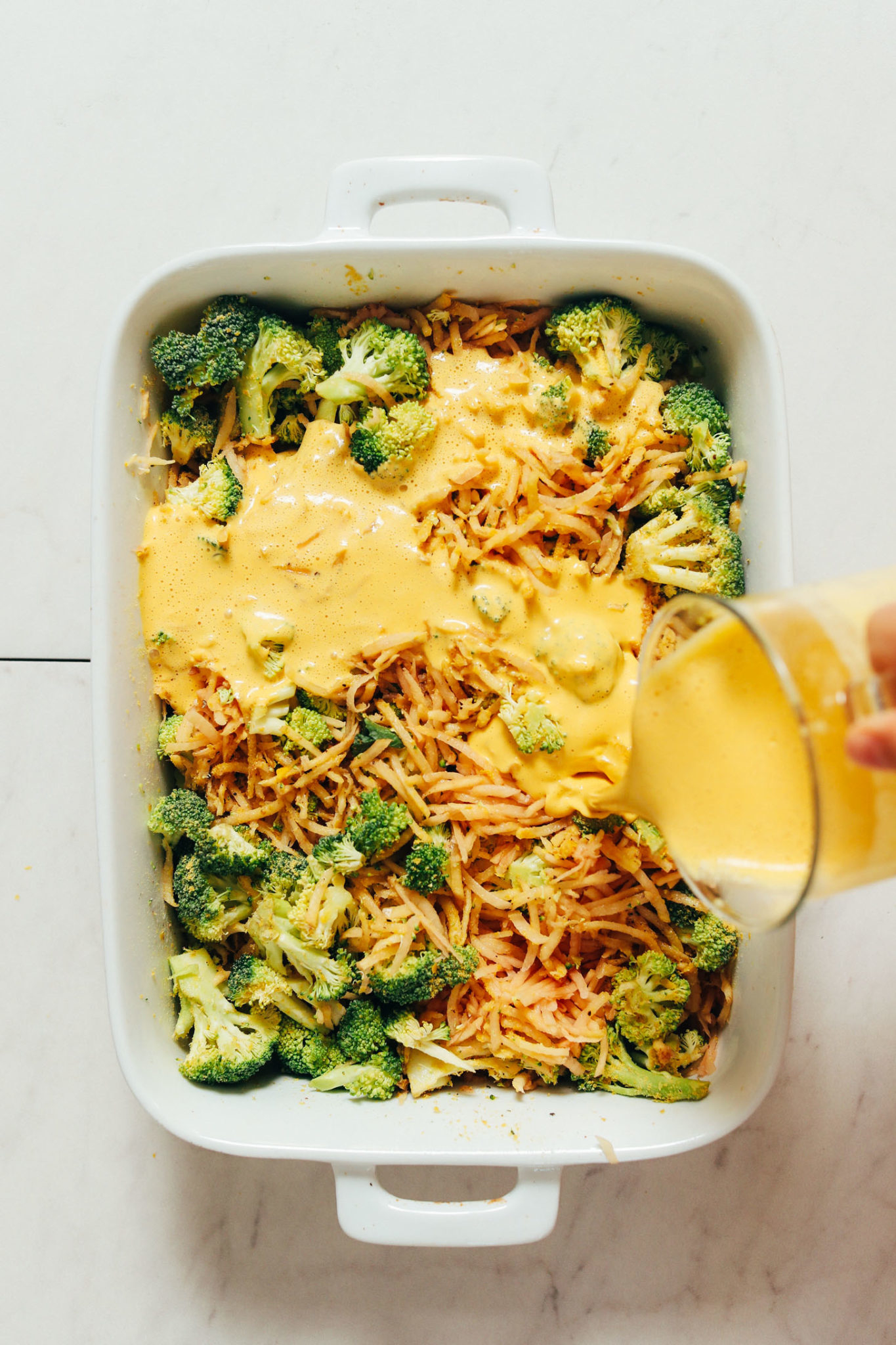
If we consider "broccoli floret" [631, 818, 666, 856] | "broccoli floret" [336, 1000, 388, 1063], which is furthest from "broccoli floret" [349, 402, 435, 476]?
"broccoli floret" [336, 1000, 388, 1063]

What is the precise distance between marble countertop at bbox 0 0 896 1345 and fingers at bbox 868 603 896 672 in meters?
1.00

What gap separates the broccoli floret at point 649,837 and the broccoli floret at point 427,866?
1.33ft

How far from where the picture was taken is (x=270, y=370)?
2.06m

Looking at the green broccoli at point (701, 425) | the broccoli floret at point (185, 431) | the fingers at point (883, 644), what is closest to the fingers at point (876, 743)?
the fingers at point (883, 644)

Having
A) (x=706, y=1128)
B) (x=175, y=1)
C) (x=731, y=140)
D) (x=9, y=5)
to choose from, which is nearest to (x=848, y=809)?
(x=706, y=1128)

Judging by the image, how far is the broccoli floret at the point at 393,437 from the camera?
201cm

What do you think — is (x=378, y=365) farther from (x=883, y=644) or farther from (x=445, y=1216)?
(x=445, y=1216)

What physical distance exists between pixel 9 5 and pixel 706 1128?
9.98ft

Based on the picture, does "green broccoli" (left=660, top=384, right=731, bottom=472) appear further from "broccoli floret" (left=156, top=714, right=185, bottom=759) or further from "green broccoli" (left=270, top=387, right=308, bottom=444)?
"broccoli floret" (left=156, top=714, right=185, bottom=759)

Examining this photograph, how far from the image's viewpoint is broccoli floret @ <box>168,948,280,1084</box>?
2.03 meters

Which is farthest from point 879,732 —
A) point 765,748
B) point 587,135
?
point 587,135

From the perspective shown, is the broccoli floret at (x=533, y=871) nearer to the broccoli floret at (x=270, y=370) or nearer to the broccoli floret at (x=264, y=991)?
the broccoli floret at (x=264, y=991)

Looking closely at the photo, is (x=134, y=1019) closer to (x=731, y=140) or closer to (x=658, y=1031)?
(x=658, y=1031)

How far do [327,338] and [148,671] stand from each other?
0.80m
